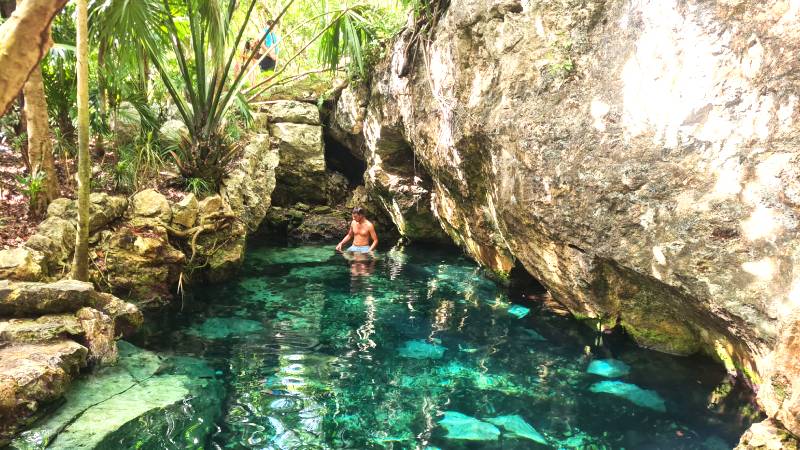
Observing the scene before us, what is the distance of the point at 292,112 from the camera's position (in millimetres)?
11203

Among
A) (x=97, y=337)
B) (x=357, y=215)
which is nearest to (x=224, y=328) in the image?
(x=97, y=337)

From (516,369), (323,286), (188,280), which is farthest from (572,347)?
(188,280)

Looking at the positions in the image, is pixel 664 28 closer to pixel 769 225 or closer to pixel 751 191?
pixel 751 191

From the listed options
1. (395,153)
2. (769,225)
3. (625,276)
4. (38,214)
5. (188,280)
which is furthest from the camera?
(395,153)

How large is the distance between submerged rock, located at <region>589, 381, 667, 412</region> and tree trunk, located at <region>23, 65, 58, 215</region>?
613 cm

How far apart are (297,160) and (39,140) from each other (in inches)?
236

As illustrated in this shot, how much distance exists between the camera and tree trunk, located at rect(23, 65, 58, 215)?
5190 mm

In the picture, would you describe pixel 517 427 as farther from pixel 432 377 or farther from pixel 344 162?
pixel 344 162

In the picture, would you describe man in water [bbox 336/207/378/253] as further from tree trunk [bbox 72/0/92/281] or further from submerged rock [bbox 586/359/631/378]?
submerged rock [bbox 586/359/631/378]

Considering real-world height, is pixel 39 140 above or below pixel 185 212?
above

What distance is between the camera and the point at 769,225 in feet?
9.90

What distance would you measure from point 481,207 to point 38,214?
5388mm

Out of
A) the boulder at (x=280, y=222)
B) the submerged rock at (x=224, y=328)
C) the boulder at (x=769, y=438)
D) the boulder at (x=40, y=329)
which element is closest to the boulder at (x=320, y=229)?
the boulder at (x=280, y=222)

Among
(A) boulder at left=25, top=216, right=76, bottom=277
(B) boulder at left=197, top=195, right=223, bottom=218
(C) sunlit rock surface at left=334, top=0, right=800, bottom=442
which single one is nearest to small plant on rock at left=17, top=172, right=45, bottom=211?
(A) boulder at left=25, top=216, right=76, bottom=277
